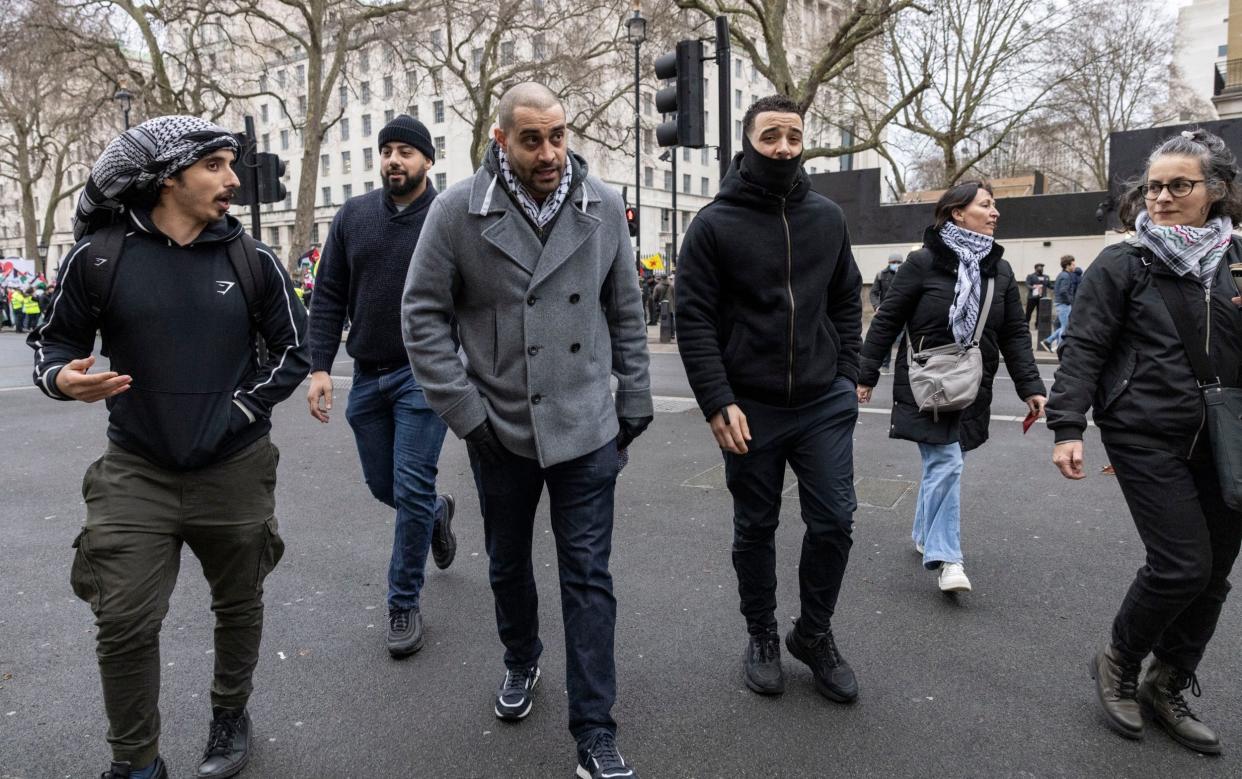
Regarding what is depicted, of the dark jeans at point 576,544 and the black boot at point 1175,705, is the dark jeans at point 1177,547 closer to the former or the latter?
the black boot at point 1175,705

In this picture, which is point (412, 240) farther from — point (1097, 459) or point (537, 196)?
point (1097, 459)

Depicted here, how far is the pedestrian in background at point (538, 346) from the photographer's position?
2.68 metres

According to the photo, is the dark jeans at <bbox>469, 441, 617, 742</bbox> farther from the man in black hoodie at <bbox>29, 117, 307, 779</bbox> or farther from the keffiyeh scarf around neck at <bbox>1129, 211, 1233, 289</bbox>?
the keffiyeh scarf around neck at <bbox>1129, 211, 1233, 289</bbox>

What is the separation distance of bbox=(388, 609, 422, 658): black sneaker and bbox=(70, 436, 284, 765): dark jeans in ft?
2.61

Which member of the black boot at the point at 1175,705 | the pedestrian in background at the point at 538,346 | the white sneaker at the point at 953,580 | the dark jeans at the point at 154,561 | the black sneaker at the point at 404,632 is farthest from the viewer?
the white sneaker at the point at 953,580

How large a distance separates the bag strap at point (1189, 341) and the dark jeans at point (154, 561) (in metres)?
2.68

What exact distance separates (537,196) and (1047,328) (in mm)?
17641

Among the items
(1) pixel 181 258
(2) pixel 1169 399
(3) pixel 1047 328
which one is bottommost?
(3) pixel 1047 328

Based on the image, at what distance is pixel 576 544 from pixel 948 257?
2336mm

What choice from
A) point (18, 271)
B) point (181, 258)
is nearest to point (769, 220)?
point (181, 258)

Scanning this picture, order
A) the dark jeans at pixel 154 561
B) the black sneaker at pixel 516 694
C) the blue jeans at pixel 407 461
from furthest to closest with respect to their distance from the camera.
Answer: the blue jeans at pixel 407 461
the black sneaker at pixel 516 694
the dark jeans at pixel 154 561

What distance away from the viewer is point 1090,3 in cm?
3127

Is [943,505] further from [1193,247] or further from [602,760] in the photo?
[602,760]

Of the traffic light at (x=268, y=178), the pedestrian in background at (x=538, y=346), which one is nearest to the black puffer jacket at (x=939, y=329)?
the pedestrian in background at (x=538, y=346)
